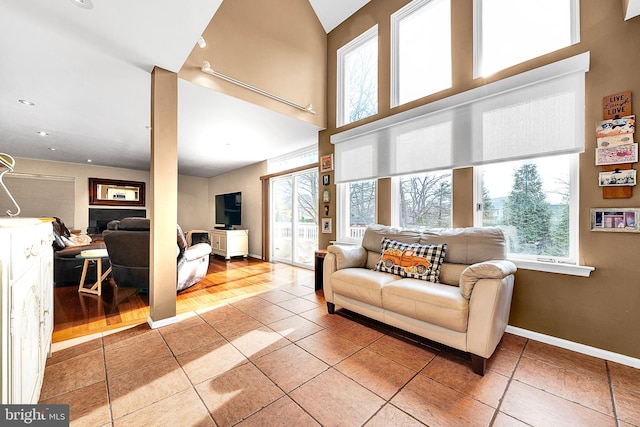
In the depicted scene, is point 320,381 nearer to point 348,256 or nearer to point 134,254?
point 348,256

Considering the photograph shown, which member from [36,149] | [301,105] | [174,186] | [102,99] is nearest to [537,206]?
[301,105]

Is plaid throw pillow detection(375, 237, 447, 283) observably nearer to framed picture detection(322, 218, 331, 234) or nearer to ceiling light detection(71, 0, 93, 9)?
Result: framed picture detection(322, 218, 331, 234)

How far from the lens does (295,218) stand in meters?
5.41

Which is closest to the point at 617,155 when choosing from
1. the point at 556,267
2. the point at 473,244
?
the point at 556,267

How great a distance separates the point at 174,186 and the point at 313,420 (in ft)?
7.27

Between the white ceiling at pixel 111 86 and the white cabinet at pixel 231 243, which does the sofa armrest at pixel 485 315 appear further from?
the white cabinet at pixel 231 243

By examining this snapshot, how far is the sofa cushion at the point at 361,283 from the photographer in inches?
88.8

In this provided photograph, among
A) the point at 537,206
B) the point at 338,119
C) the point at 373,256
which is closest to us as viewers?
the point at 537,206

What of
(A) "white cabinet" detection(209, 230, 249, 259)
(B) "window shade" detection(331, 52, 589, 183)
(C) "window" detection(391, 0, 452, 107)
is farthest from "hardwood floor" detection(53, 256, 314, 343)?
(C) "window" detection(391, 0, 452, 107)

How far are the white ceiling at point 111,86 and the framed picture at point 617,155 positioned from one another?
2.99 meters

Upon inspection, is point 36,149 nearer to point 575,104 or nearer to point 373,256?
point 373,256

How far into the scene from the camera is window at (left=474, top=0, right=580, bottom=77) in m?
2.18

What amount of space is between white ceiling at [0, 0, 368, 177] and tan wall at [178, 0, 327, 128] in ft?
0.49

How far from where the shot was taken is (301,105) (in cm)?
367
